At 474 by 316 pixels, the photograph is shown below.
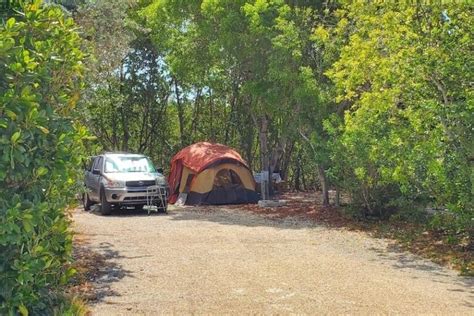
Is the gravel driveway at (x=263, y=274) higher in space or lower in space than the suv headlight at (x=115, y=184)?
lower

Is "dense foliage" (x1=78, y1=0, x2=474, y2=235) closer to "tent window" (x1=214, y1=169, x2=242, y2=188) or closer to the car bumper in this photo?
the car bumper

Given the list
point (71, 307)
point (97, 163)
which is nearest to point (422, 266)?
point (71, 307)

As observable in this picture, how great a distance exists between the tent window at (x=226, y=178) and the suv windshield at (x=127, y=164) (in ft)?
10.3

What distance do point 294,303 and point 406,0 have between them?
20.1 ft

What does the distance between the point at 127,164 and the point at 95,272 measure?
9560mm

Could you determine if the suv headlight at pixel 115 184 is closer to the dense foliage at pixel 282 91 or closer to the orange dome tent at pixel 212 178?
the dense foliage at pixel 282 91

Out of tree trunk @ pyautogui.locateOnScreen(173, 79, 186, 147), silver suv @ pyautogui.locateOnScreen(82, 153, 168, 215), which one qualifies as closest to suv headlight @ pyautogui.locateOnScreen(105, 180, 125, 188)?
silver suv @ pyautogui.locateOnScreen(82, 153, 168, 215)

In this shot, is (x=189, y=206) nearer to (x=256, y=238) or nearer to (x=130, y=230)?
(x=130, y=230)

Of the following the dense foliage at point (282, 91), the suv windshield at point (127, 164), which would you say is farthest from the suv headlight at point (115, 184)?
the dense foliage at point (282, 91)

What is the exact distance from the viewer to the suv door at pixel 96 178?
16761 mm

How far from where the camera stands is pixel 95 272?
26.6 feet

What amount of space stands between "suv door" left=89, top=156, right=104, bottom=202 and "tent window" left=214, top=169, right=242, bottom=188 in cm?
433

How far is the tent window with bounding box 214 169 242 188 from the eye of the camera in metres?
19.8

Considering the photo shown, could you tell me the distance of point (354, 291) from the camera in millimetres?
7039
